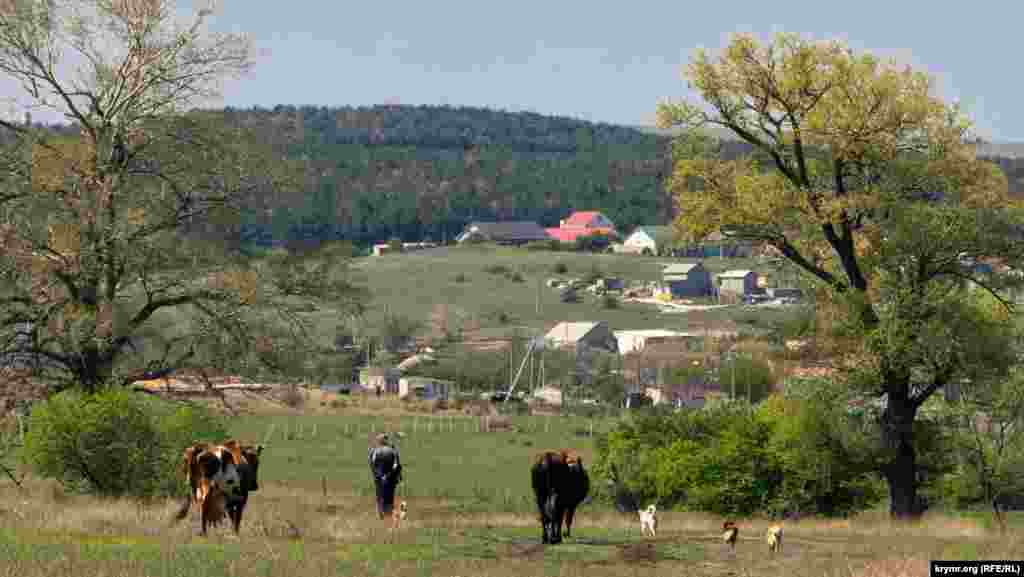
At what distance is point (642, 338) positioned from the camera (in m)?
137

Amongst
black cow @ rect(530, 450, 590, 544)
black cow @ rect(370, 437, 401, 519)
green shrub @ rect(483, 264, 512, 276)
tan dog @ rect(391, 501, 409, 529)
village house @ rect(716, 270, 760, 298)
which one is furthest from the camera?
green shrub @ rect(483, 264, 512, 276)

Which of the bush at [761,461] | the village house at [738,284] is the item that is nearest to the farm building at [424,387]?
the village house at [738,284]

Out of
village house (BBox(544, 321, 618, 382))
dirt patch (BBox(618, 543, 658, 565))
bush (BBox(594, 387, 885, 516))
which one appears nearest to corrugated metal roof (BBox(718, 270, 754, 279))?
village house (BBox(544, 321, 618, 382))

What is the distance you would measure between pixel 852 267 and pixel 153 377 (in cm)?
1451

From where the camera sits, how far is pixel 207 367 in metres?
33.9

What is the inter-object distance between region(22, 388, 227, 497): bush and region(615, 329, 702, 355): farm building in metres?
101

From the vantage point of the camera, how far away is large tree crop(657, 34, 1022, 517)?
110 ft

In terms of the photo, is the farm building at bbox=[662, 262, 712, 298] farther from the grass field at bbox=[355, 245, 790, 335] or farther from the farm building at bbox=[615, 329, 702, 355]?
the farm building at bbox=[615, 329, 702, 355]

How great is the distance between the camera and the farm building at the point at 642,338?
436ft

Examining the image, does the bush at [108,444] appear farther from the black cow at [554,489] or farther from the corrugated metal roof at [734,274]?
the corrugated metal roof at [734,274]

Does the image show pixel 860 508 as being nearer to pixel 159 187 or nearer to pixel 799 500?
pixel 799 500

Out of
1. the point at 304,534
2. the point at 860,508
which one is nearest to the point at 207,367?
the point at 304,534

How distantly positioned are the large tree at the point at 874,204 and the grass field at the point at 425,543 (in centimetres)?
318

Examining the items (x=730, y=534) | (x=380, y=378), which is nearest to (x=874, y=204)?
(x=730, y=534)
